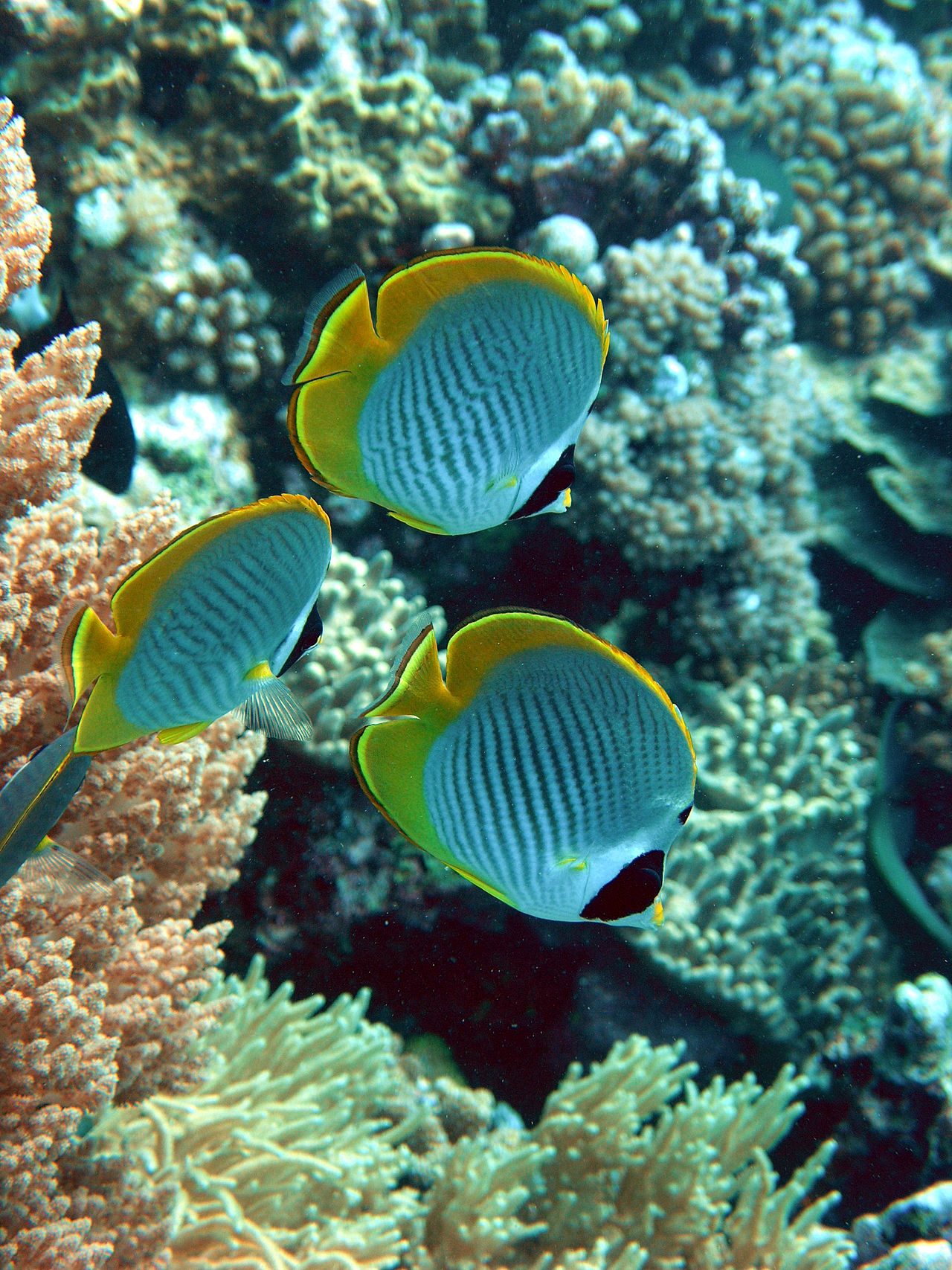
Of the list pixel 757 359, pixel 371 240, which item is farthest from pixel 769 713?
pixel 371 240

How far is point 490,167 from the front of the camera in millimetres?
5023

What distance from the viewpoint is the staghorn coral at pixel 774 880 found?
420cm

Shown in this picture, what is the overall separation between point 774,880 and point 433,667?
4222 mm

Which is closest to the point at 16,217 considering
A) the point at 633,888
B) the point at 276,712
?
the point at 276,712

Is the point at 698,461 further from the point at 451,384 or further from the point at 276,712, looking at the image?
the point at 276,712

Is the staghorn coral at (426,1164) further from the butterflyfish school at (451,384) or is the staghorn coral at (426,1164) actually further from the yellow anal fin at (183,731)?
the butterflyfish school at (451,384)

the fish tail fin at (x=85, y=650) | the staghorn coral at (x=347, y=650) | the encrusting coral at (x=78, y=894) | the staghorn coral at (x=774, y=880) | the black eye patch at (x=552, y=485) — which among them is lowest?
the staghorn coral at (x=774, y=880)

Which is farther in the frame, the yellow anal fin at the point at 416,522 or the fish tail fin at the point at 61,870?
the fish tail fin at the point at 61,870

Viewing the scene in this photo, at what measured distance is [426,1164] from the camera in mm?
3121

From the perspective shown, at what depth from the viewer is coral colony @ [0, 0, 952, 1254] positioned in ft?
6.99

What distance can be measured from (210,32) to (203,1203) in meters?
5.23

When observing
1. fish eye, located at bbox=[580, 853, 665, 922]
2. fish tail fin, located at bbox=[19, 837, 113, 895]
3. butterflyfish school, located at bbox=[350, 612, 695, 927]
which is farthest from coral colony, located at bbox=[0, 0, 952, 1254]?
fish eye, located at bbox=[580, 853, 665, 922]

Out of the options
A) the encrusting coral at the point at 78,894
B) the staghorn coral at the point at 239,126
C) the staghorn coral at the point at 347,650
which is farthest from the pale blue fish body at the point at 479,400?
the staghorn coral at the point at 239,126

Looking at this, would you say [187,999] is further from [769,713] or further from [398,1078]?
[769,713]
